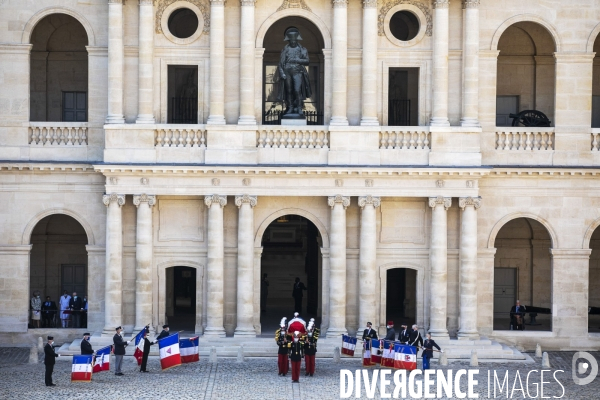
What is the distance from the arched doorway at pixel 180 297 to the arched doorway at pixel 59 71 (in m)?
8.90

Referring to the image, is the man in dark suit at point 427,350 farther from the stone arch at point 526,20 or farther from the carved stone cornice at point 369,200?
the stone arch at point 526,20

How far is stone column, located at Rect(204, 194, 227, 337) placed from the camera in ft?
169

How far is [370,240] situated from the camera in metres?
51.7

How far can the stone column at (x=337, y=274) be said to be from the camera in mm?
51656

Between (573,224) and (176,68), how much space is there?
64.1ft

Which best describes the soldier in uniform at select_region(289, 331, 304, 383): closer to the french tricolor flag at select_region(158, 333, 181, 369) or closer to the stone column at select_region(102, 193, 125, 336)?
the french tricolor flag at select_region(158, 333, 181, 369)

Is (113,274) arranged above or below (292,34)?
below

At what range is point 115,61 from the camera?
168ft

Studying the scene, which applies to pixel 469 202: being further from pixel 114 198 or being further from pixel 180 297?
pixel 180 297

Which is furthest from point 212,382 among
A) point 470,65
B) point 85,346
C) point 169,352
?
point 470,65

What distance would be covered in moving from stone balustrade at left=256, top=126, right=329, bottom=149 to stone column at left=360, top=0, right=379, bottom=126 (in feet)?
6.03

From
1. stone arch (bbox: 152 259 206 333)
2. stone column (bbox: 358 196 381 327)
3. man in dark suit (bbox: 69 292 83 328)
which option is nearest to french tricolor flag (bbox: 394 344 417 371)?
stone column (bbox: 358 196 381 327)

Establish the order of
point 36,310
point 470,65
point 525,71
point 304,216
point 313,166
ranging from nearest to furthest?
point 313,166
point 470,65
point 304,216
point 36,310
point 525,71

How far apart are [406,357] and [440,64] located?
1282cm
